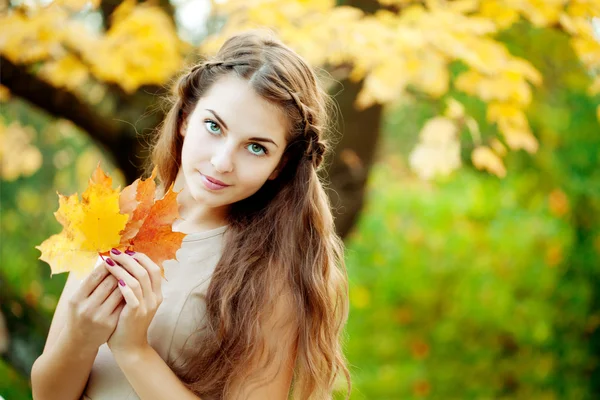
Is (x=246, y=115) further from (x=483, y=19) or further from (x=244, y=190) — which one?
(x=483, y=19)

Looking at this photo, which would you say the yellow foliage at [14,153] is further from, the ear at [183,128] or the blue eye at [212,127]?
the blue eye at [212,127]

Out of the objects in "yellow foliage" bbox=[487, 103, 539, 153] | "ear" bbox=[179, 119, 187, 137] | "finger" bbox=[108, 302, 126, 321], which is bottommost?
"yellow foliage" bbox=[487, 103, 539, 153]

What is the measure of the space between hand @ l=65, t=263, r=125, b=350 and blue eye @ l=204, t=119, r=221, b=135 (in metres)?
0.38

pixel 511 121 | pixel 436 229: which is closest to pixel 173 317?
pixel 511 121

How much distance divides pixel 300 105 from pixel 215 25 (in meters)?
2.44

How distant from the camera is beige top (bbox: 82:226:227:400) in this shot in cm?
158

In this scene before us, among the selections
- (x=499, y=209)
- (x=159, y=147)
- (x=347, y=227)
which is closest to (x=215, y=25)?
(x=347, y=227)

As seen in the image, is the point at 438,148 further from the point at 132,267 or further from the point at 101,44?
the point at 132,267

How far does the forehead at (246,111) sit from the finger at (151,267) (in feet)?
1.11

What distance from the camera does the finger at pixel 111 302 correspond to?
1.41 m

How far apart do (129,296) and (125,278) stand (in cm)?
4

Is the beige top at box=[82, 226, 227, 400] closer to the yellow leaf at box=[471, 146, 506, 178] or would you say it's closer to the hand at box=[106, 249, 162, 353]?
the hand at box=[106, 249, 162, 353]

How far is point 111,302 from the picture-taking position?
141cm

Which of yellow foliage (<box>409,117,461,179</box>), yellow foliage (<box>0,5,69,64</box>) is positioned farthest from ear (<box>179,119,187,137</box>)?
yellow foliage (<box>409,117,461,179</box>)
